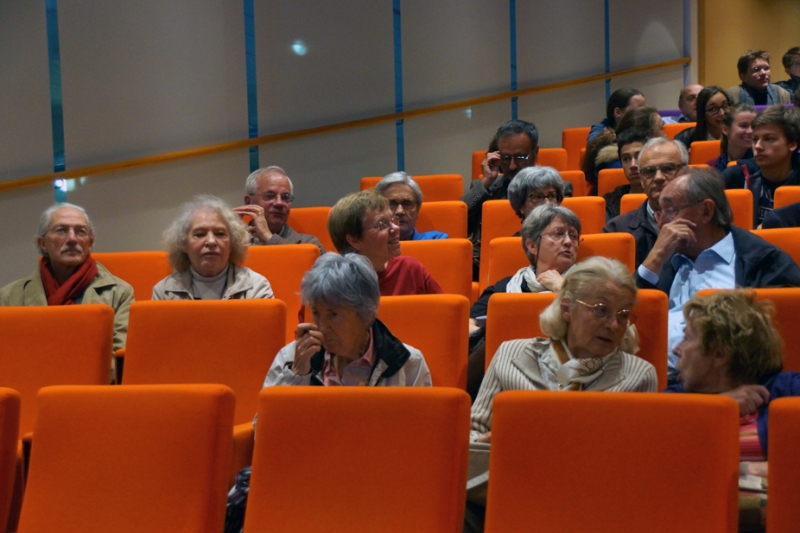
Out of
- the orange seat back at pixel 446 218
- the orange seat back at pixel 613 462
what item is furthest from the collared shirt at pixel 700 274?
the orange seat back at pixel 446 218

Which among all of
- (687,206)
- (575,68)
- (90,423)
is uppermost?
(575,68)

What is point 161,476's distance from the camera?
171 cm

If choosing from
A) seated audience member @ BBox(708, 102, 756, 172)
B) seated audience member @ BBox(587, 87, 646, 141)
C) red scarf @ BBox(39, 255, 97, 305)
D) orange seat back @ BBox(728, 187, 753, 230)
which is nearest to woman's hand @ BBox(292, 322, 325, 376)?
red scarf @ BBox(39, 255, 97, 305)

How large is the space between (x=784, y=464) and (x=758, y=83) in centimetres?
526

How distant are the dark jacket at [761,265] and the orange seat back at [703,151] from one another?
2.16m

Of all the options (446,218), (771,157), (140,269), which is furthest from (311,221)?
(771,157)

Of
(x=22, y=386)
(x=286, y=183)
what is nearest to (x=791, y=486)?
(x=22, y=386)

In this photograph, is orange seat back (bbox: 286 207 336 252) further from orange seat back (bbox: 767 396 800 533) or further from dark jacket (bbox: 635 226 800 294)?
orange seat back (bbox: 767 396 800 533)

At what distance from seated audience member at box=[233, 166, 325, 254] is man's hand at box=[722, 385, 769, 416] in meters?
2.08

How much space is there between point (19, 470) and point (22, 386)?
380mm

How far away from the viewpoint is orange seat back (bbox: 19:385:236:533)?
1699 millimetres

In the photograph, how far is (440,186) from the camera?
15.7 ft

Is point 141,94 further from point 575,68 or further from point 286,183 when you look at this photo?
point 575,68

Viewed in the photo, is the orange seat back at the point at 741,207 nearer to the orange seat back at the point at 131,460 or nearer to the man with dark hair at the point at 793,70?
the orange seat back at the point at 131,460
